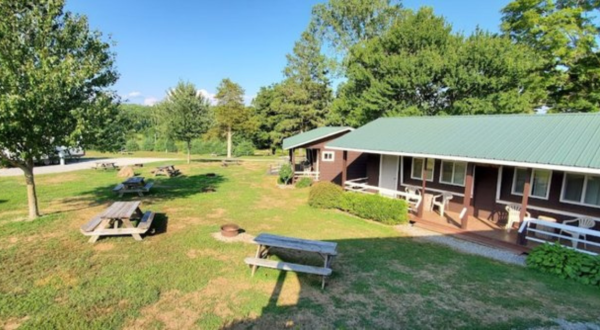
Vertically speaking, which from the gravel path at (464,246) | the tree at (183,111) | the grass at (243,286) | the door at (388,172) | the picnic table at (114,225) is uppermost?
the tree at (183,111)

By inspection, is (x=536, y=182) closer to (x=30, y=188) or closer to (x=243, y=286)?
(x=243, y=286)

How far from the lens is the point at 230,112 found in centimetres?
4022

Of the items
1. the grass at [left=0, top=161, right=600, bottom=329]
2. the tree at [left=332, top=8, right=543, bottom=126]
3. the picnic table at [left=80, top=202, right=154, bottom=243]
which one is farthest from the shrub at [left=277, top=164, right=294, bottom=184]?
the tree at [left=332, top=8, right=543, bottom=126]

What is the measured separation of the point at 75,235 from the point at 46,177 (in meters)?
14.2

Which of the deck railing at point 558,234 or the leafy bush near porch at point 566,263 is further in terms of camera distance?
the deck railing at point 558,234

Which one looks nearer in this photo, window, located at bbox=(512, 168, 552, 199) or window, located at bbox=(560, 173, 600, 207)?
window, located at bbox=(560, 173, 600, 207)

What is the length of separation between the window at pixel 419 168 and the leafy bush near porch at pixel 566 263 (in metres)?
5.56

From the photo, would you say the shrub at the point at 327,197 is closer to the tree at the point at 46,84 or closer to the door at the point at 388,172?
the door at the point at 388,172

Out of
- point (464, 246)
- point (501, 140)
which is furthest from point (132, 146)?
point (501, 140)

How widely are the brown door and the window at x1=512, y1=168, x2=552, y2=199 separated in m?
0.62

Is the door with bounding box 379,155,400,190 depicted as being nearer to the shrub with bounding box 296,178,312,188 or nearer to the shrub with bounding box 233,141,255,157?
the shrub with bounding box 296,178,312,188

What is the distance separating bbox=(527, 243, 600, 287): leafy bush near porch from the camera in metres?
6.56

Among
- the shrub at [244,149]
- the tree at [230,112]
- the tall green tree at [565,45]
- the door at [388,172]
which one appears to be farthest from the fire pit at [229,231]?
the shrub at [244,149]

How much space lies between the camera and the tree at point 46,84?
7.67 metres
